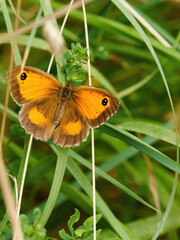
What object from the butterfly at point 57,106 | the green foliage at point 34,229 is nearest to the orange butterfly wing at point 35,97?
the butterfly at point 57,106

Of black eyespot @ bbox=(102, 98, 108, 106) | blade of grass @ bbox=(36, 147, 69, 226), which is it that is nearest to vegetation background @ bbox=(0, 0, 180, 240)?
blade of grass @ bbox=(36, 147, 69, 226)

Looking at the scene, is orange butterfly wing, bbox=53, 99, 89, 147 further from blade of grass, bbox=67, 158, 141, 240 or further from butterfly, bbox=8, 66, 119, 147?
blade of grass, bbox=67, 158, 141, 240

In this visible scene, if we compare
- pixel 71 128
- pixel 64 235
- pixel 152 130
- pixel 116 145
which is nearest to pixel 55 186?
pixel 64 235

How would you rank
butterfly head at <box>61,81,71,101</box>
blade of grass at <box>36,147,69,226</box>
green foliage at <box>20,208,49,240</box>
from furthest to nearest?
butterfly head at <box>61,81,71,101</box>, blade of grass at <box>36,147,69,226</box>, green foliage at <box>20,208,49,240</box>

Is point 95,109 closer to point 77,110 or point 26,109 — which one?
point 77,110

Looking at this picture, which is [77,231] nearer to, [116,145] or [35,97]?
[35,97]

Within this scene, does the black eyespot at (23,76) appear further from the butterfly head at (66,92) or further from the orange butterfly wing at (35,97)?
the butterfly head at (66,92)

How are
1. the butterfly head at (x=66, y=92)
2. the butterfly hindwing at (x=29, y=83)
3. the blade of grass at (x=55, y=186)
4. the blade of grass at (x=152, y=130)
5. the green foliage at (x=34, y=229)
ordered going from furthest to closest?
the blade of grass at (x=152, y=130), the butterfly head at (x=66, y=92), the butterfly hindwing at (x=29, y=83), the blade of grass at (x=55, y=186), the green foliage at (x=34, y=229)
